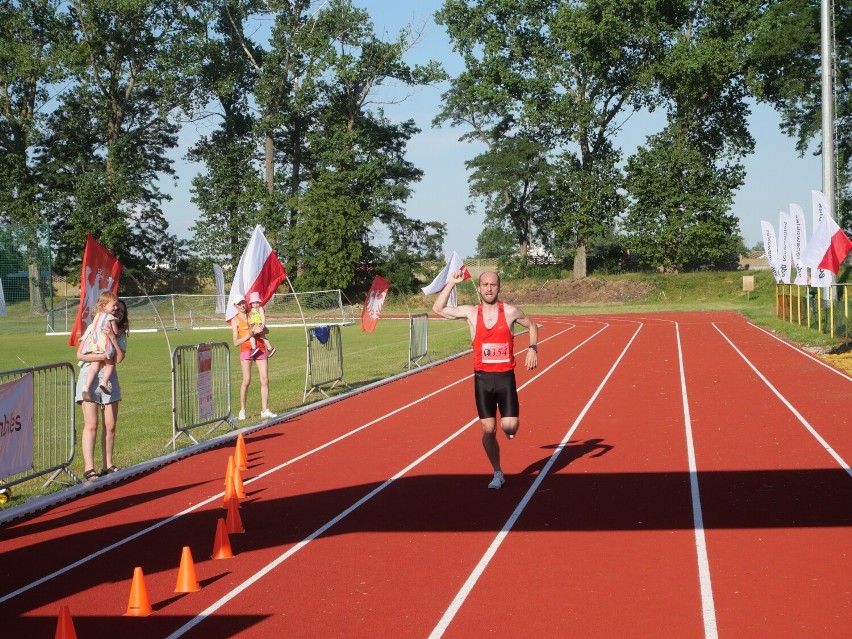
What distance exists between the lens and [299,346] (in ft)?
98.6

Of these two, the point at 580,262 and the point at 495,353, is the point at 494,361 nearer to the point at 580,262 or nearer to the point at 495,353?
the point at 495,353

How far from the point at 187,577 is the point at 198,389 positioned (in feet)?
21.8

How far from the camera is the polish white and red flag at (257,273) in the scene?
14.6 m

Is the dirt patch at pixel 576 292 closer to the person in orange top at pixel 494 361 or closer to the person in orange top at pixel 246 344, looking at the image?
the person in orange top at pixel 246 344

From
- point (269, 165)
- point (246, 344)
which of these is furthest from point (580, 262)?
point (246, 344)

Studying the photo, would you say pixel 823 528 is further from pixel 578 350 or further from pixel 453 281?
pixel 578 350

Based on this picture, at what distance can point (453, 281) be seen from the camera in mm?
8867

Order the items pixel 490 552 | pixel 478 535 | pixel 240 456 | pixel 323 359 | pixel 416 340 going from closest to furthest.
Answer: pixel 490 552 < pixel 478 535 < pixel 240 456 < pixel 323 359 < pixel 416 340

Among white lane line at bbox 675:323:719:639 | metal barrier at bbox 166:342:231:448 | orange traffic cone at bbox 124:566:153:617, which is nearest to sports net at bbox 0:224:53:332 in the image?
metal barrier at bbox 166:342:231:448

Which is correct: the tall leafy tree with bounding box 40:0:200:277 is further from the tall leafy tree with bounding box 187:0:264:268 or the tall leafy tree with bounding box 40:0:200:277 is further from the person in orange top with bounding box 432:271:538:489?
the person in orange top with bounding box 432:271:538:489

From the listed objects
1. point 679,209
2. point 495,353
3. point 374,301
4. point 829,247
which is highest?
point 679,209

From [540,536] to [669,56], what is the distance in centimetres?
5452

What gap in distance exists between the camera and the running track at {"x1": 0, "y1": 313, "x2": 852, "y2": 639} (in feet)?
18.1

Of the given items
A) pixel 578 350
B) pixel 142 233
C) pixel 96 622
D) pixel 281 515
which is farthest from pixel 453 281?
pixel 142 233
